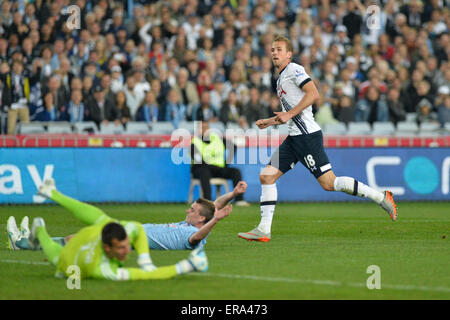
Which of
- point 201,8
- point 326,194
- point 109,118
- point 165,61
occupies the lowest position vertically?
point 326,194

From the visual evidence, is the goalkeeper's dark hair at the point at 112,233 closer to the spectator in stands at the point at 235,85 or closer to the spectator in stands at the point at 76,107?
Result: the spectator in stands at the point at 76,107

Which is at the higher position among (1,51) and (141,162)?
(1,51)

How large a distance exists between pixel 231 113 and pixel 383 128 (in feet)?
12.7

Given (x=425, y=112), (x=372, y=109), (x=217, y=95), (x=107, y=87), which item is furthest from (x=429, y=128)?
(x=107, y=87)

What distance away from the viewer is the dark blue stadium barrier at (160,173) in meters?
18.8

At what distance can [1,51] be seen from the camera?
2178cm

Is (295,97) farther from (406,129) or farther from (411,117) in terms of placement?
(411,117)

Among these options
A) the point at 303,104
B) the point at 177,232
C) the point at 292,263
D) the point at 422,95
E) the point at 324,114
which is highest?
the point at 422,95

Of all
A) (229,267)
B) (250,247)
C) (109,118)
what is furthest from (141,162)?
(229,267)

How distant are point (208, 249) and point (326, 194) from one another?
10.4 metres

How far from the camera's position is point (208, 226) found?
32.1 feet

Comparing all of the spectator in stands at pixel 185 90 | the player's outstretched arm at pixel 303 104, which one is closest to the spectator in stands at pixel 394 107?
the spectator in stands at pixel 185 90

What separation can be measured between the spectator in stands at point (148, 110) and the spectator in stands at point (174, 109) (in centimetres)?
29

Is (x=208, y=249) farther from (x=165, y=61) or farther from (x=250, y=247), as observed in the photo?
(x=165, y=61)
